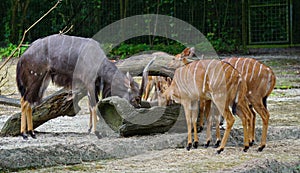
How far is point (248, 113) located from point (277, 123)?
1340 millimetres

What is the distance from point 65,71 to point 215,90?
166cm

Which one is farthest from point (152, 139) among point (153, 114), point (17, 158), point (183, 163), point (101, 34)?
point (101, 34)

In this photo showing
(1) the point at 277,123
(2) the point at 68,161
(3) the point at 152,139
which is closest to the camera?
(2) the point at 68,161

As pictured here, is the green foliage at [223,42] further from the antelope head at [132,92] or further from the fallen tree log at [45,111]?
the fallen tree log at [45,111]

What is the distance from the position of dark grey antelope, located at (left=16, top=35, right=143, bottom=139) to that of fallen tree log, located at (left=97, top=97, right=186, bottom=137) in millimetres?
170

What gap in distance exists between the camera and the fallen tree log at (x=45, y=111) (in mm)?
5926

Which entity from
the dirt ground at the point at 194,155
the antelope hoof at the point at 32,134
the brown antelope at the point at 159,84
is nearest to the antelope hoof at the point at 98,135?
the dirt ground at the point at 194,155

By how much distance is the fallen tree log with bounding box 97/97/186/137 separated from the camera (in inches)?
215

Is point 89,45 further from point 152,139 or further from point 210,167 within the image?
point 210,167

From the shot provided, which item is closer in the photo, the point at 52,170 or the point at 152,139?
the point at 52,170

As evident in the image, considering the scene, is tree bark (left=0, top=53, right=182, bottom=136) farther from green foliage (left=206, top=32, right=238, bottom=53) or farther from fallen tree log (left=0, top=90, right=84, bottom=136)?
green foliage (left=206, top=32, right=238, bottom=53)

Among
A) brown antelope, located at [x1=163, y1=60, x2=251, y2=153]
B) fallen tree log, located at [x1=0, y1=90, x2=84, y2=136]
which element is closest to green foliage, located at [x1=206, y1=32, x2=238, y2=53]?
fallen tree log, located at [x1=0, y1=90, x2=84, y2=136]

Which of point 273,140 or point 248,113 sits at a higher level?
point 248,113

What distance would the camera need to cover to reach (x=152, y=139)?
527cm
